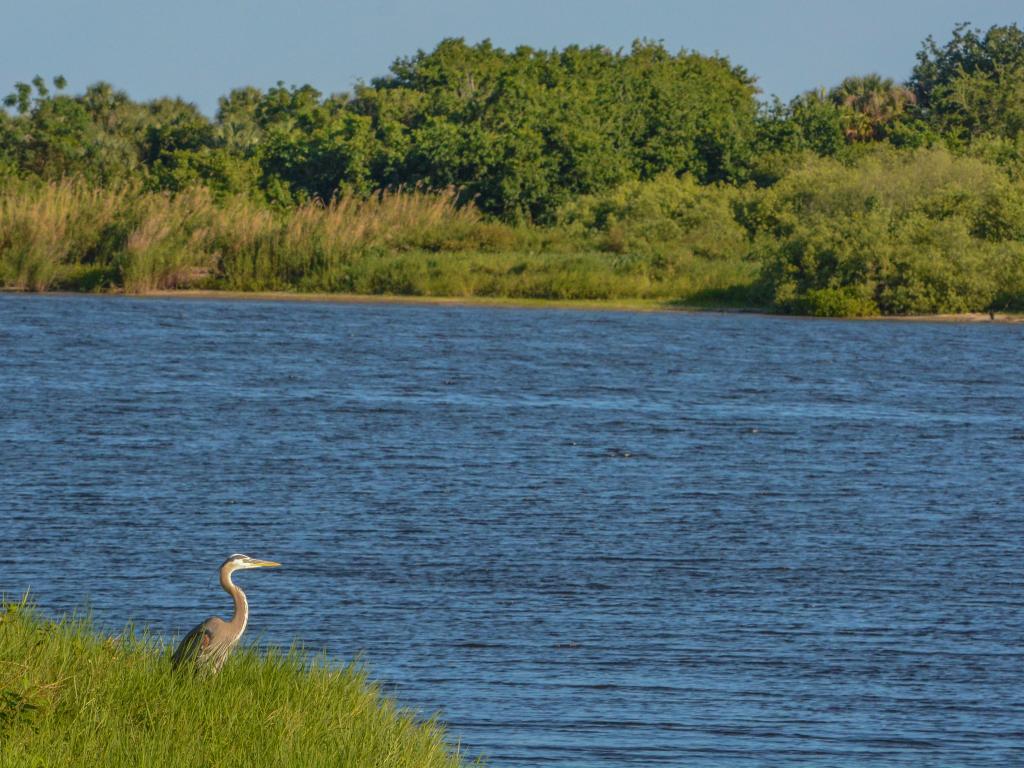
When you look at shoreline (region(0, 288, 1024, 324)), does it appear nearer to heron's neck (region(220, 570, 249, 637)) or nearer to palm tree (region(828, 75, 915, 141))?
palm tree (region(828, 75, 915, 141))

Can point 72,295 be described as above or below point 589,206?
below

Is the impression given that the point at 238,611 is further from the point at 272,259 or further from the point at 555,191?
the point at 555,191

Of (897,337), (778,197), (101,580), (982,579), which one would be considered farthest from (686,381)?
(778,197)

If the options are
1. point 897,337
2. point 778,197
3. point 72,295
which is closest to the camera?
point 897,337

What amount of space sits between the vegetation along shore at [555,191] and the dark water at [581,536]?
2147cm

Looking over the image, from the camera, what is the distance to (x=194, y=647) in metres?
11.1

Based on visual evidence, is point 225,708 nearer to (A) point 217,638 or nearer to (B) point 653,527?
(A) point 217,638

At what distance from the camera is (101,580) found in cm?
1653

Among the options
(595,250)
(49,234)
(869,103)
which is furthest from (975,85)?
(49,234)

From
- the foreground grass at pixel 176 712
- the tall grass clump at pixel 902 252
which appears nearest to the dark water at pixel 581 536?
the foreground grass at pixel 176 712

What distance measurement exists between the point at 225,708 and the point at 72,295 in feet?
183

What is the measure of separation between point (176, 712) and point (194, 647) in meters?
0.80

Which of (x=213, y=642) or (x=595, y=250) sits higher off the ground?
(x=595, y=250)

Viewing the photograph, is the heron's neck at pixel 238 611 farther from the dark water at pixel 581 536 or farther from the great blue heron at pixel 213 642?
the dark water at pixel 581 536
